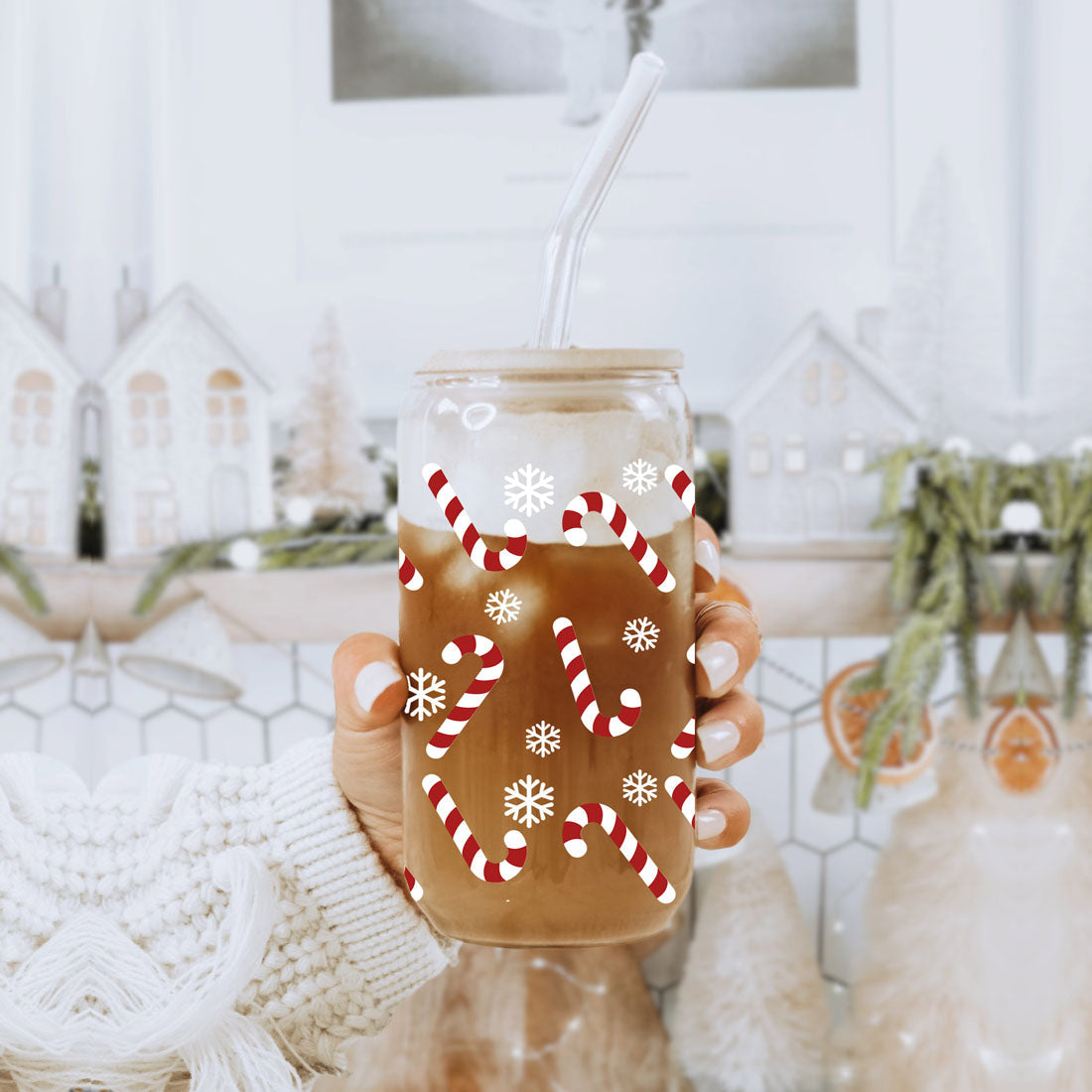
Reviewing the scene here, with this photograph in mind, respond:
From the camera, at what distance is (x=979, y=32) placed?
1518mm

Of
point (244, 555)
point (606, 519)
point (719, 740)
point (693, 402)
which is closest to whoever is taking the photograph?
point (606, 519)

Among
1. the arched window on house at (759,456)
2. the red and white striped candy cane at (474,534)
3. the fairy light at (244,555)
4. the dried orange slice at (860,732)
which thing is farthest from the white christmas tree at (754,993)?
the red and white striped candy cane at (474,534)

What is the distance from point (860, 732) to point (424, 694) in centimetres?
92

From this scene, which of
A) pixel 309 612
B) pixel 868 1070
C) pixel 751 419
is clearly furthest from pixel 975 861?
pixel 309 612

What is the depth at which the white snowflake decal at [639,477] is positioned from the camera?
20.4 inches

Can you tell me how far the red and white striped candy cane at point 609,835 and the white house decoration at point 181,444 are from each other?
1.06 m

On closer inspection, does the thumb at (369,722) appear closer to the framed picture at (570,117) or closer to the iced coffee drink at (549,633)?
the iced coffee drink at (549,633)

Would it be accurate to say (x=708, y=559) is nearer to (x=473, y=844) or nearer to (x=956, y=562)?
(x=473, y=844)

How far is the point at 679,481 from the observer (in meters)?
0.54

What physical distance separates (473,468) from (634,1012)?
1132mm

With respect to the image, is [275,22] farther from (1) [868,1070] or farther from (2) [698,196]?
(1) [868,1070]

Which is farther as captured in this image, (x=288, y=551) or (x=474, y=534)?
(x=288, y=551)

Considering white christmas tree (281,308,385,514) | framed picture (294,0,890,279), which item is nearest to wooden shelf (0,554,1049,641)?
white christmas tree (281,308,385,514)

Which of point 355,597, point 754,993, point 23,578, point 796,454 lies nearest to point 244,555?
point 355,597
